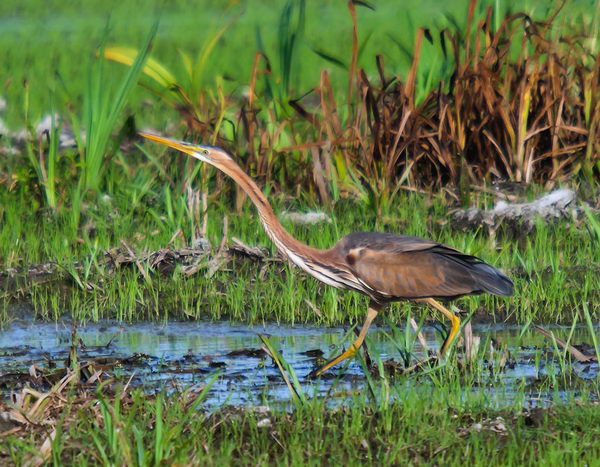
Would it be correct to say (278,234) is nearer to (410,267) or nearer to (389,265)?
(389,265)

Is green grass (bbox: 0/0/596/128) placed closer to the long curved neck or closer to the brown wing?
the brown wing

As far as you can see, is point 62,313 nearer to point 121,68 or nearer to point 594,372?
point 594,372

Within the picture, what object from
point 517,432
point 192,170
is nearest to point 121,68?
Answer: point 192,170

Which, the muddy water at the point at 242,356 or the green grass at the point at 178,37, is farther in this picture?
the green grass at the point at 178,37

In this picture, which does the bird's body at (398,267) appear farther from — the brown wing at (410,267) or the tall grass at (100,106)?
the tall grass at (100,106)

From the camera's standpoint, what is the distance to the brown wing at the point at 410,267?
610 cm

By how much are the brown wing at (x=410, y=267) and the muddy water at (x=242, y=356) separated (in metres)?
0.27

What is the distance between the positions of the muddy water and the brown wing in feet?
0.88

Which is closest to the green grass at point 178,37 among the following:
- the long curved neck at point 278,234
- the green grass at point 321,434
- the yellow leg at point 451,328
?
the yellow leg at point 451,328

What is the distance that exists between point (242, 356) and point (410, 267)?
97cm

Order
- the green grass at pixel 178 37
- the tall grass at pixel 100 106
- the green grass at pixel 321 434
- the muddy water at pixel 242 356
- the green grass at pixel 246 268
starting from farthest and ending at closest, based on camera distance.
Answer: the green grass at pixel 178 37 < the tall grass at pixel 100 106 < the green grass at pixel 246 268 < the muddy water at pixel 242 356 < the green grass at pixel 321 434

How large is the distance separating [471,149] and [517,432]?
5561 mm

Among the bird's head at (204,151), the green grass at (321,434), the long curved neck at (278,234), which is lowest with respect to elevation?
the green grass at (321,434)

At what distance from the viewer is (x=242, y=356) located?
6.17 meters
